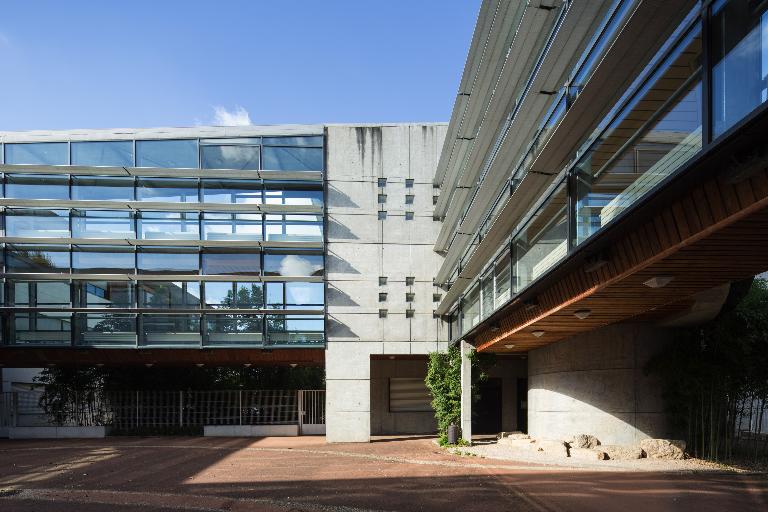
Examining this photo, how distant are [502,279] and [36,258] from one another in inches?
675

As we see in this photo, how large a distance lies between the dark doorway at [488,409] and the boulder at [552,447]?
25.2ft

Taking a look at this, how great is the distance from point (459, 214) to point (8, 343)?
16535 millimetres

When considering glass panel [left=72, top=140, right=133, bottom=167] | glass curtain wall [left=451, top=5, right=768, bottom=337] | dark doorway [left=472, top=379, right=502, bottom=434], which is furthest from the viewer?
dark doorway [left=472, top=379, right=502, bottom=434]

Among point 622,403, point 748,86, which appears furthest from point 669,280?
point 622,403

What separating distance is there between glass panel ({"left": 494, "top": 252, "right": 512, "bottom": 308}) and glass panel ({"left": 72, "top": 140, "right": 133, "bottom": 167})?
14.5m

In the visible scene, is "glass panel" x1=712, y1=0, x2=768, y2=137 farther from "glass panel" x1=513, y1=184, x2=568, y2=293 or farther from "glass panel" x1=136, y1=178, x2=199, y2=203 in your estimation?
"glass panel" x1=136, y1=178, x2=199, y2=203

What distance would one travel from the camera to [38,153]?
20984 millimetres

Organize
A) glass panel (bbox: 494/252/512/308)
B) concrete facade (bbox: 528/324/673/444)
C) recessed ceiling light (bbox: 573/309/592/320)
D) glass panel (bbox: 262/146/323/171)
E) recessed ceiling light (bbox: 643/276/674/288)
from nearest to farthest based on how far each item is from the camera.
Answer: recessed ceiling light (bbox: 643/276/674/288)
recessed ceiling light (bbox: 573/309/592/320)
glass panel (bbox: 494/252/512/308)
concrete facade (bbox: 528/324/673/444)
glass panel (bbox: 262/146/323/171)

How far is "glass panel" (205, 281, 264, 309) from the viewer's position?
822 inches

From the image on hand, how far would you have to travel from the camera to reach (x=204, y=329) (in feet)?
68.3

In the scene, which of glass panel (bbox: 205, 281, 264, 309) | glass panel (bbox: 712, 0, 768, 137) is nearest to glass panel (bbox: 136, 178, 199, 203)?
glass panel (bbox: 205, 281, 264, 309)

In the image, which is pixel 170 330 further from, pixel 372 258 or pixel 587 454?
Result: pixel 587 454

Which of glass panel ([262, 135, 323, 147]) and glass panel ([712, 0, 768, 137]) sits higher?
glass panel ([262, 135, 323, 147])

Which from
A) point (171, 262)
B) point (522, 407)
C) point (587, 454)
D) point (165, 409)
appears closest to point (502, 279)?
point (587, 454)
